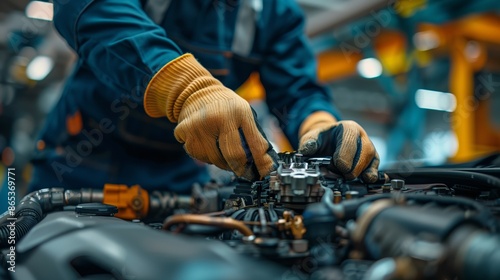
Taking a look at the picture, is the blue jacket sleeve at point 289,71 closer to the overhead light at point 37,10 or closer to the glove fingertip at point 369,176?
the glove fingertip at point 369,176

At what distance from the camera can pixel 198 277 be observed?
485mm

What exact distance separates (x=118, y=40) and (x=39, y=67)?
147 inches

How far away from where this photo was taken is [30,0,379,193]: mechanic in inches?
44.8

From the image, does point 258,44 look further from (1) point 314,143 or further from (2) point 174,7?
(1) point 314,143

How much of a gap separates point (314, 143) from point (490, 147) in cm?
329

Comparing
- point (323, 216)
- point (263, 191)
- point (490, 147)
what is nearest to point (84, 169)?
point (263, 191)

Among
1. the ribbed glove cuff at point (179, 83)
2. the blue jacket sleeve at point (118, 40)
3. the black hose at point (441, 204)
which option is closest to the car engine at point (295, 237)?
the black hose at point (441, 204)

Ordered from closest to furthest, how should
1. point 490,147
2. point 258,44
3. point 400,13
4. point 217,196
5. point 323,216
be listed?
1. point 323,216
2. point 217,196
3. point 258,44
4. point 400,13
5. point 490,147

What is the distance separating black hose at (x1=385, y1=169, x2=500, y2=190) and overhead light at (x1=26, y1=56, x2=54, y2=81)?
379cm

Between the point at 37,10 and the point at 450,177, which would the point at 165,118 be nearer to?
the point at 450,177

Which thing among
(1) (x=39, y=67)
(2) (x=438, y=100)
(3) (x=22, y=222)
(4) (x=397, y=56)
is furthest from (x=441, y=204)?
(2) (x=438, y=100)

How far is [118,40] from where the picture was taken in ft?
4.07

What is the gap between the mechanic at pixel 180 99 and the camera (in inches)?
44.8

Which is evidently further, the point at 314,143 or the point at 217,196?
the point at 217,196
